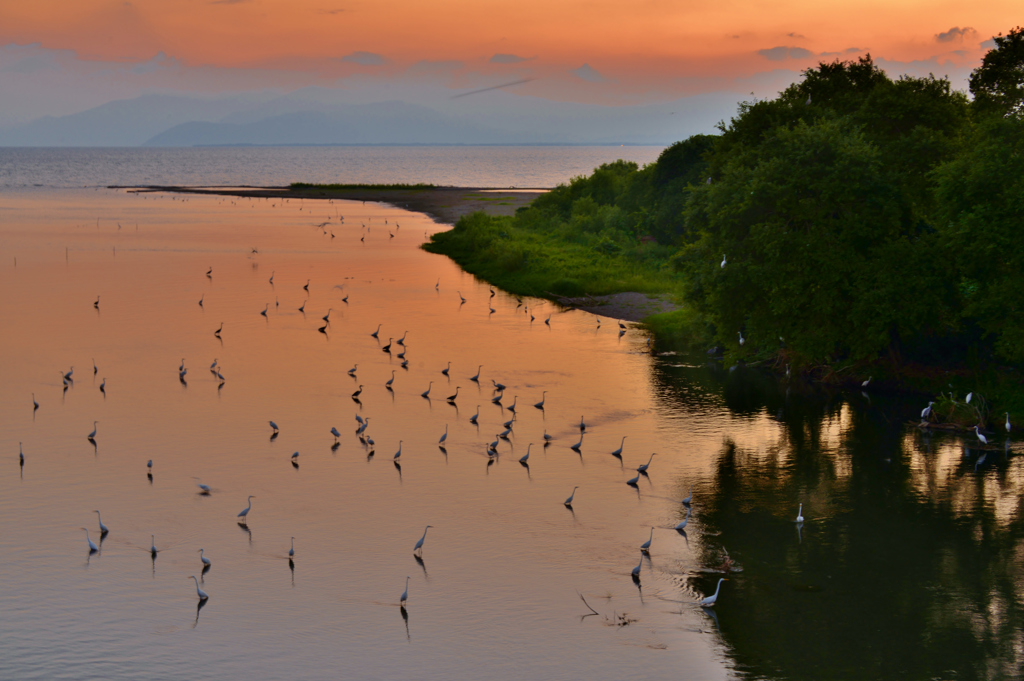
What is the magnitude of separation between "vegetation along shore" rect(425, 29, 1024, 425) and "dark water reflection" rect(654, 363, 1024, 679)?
460 centimetres

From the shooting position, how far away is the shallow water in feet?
91.3

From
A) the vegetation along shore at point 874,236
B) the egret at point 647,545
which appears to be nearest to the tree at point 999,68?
the vegetation along shore at point 874,236

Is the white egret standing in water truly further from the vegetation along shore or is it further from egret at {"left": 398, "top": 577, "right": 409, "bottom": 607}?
the vegetation along shore

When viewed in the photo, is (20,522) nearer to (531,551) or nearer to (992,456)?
(531,551)

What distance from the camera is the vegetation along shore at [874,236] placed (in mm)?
48219

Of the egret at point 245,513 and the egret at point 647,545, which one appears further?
the egret at point 245,513

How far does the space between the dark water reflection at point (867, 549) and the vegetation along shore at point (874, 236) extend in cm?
460

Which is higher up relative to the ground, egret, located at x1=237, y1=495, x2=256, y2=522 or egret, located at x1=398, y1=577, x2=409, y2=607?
egret, located at x1=237, y1=495, x2=256, y2=522

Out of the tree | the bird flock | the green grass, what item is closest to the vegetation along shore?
the tree

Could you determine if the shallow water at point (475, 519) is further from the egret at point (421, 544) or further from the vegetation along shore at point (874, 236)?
the vegetation along shore at point (874, 236)

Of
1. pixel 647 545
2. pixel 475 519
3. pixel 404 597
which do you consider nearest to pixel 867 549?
pixel 647 545

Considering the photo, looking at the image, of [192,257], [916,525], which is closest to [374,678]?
[916,525]

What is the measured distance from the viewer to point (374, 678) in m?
26.2

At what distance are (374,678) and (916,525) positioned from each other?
23.2 m
